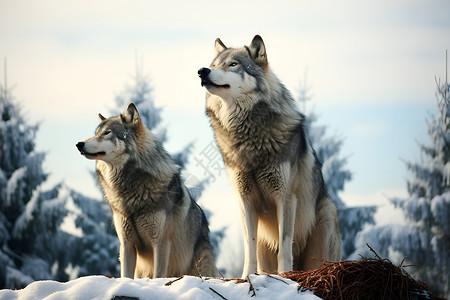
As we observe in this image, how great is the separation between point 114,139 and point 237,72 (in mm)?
2095

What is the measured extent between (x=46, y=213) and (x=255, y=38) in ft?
46.4

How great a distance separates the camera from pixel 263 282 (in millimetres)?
3643

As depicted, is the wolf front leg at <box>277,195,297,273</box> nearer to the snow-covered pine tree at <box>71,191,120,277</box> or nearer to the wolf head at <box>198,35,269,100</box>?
the wolf head at <box>198,35,269,100</box>

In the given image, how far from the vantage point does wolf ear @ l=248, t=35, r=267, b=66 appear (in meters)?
5.75

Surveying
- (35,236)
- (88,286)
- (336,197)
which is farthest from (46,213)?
(88,286)

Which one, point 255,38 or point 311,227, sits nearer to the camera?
point 255,38

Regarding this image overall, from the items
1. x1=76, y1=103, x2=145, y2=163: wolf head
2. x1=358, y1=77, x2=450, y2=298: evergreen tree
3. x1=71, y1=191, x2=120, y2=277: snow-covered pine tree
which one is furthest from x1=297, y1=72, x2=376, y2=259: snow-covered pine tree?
x1=76, y1=103, x2=145, y2=163: wolf head

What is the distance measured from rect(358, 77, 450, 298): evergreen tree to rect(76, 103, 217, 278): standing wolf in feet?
34.8

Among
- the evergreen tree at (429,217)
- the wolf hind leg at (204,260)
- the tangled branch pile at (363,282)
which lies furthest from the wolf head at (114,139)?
the evergreen tree at (429,217)

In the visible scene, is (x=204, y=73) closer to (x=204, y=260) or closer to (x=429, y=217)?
(x=204, y=260)

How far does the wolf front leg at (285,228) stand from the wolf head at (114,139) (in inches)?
94.4

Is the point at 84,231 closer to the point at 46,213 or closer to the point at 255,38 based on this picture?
the point at 46,213

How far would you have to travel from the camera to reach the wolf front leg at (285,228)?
5.45 meters

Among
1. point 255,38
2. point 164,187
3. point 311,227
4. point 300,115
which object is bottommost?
point 311,227
